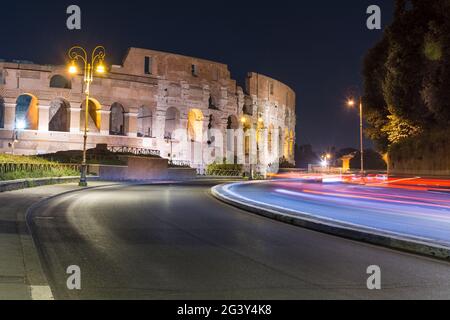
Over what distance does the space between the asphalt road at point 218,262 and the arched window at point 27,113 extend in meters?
48.9

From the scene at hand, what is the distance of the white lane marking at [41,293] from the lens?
5.71 metres

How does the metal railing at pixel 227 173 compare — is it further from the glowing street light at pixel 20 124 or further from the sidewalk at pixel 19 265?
the sidewalk at pixel 19 265

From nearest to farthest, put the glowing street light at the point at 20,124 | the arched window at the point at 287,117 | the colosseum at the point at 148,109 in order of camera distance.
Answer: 1. the colosseum at the point at 148,109
2. the glowing street light at the point at 20,124
3. the arched window at the point at 287,117

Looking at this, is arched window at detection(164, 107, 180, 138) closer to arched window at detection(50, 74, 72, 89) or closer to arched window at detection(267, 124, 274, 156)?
arched window at detection(50, 74, 72, 89)

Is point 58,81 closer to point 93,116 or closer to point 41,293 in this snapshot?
point 93,116

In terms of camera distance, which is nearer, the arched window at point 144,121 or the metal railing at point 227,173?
the metal railing at point 227,173

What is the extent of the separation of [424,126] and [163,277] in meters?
34.6

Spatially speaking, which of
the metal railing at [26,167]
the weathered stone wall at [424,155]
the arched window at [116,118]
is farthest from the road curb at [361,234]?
the arched window at [116,118]

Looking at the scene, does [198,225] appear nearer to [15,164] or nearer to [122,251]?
[122,251]

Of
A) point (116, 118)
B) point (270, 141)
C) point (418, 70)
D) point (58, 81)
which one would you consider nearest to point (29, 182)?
point (418, 70)

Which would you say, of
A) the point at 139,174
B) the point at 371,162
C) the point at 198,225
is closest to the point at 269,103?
the point at 371,162

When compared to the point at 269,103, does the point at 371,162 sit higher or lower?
lower

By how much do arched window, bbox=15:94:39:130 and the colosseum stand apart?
0.37 ft
